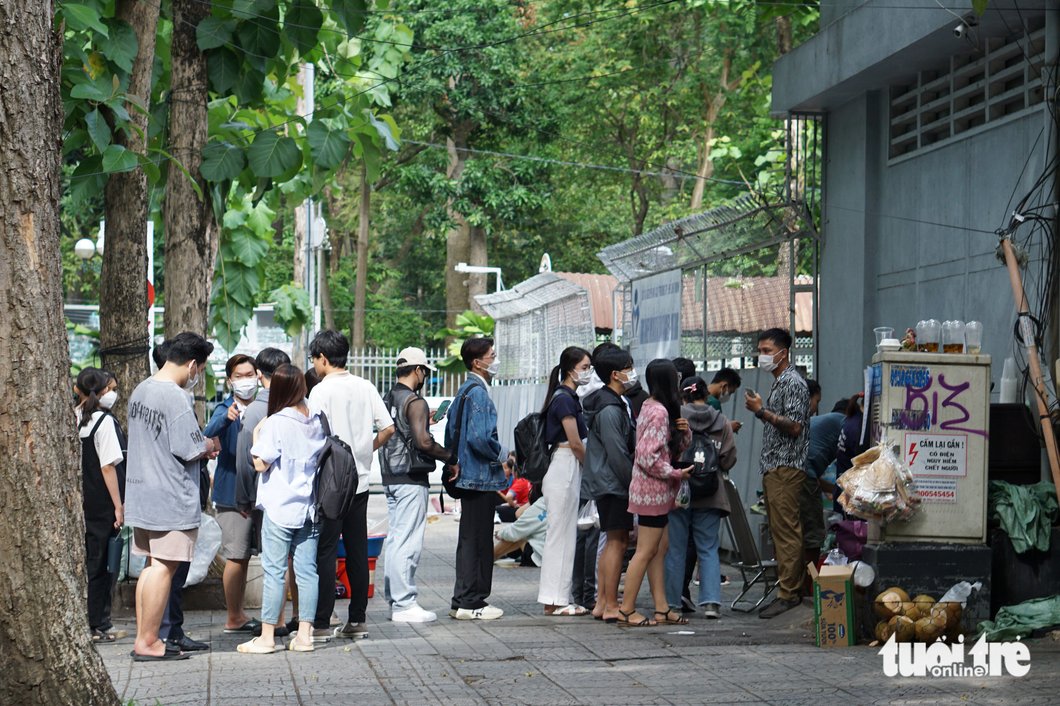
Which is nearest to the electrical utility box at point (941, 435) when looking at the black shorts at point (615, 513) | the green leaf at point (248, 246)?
the black shorts at point (615, 513)

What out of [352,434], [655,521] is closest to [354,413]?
[352,434]

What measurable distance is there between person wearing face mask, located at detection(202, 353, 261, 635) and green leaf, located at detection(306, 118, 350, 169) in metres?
1.78

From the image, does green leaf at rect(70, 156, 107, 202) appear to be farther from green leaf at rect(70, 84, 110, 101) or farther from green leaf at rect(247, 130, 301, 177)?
green leaf at rect(247, 130, 301, 177)

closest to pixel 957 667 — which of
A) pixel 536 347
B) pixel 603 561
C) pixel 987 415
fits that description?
pixel 987 415

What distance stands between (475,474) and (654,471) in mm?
1295

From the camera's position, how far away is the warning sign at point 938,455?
742cm

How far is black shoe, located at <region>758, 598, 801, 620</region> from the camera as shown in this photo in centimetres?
850

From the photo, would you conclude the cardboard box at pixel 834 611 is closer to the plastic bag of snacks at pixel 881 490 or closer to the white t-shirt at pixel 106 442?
the plastic bag of snacks at pixel 881 490

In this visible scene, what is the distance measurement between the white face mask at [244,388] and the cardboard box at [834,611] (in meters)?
3.98

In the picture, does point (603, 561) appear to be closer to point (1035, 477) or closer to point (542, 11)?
point (1035, 477)

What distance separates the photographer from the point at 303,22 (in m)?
9.30

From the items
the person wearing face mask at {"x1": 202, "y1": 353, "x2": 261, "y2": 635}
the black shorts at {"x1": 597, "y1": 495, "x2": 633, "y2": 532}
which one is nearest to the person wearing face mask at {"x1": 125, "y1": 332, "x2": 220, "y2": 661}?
the person wearing face mask at {"x1": 202, "y1": 353, "x2": 261, "y2": 635}

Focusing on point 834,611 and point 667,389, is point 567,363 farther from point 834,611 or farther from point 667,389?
point 834,611

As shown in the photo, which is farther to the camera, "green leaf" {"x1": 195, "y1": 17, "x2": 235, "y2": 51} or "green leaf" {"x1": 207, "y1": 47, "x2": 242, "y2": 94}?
"green leaf" {"x1": 207, "y1": 47, "x2": 242, "y2": 94}
